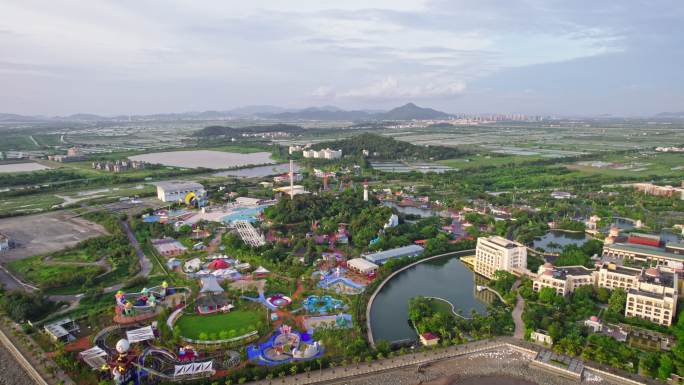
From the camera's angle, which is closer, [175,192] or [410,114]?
[175,192]

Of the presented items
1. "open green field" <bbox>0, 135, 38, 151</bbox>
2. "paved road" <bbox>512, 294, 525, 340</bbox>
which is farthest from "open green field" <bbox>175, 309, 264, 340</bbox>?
"open green field" <bbox>0, 135, 38, 151</bbox>

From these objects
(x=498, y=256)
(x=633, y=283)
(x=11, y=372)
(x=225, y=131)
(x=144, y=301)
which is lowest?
(x=11, y=372)

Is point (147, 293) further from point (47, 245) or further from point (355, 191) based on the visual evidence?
point (355, 191)

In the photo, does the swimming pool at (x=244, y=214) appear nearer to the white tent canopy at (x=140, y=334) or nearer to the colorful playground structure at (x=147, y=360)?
the white tent canopy at (x=140, y=334)

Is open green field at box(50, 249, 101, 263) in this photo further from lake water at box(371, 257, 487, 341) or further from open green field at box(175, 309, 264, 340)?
lake water at box(371, 257, 487, 341)

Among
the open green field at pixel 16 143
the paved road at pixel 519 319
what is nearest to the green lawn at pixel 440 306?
the paved road at pixel 519 319

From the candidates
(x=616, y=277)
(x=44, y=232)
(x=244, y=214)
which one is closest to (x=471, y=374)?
(x=616, y=277)

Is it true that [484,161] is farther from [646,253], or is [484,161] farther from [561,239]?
[646,253]
